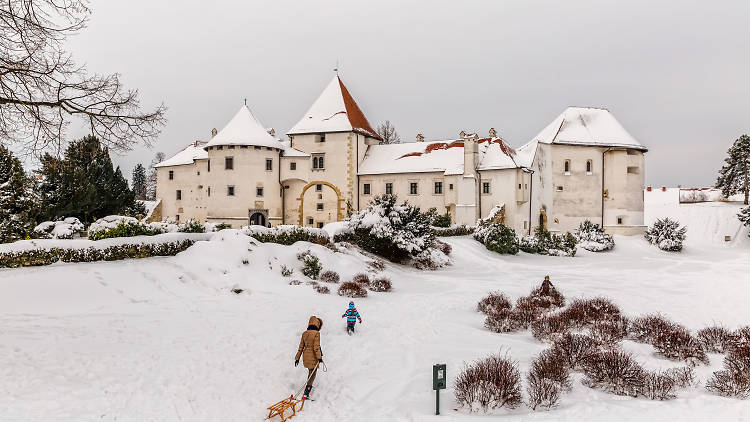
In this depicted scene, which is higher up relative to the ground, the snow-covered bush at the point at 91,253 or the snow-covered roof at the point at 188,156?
the snow-covered roof at the point at 188,156

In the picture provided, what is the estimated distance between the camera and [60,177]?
101 feet

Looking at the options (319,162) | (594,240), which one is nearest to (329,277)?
(319,162)

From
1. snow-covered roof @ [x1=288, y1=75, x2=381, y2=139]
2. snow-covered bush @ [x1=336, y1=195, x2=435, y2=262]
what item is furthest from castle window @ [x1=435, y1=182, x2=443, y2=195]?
snow-covered bush @ [x1=336, y1=195, x2=435, y2=262]

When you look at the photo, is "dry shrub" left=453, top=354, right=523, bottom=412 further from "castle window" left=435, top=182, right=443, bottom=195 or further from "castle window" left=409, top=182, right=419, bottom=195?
"castle window" left=409, top=182, right=419, bottom=195

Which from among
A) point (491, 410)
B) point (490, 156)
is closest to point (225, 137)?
point (490, 156)

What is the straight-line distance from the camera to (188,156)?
154 ft

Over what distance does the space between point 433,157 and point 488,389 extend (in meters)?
35.1

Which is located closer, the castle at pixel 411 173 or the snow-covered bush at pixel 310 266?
the snow-covered bush at pixel 310 266

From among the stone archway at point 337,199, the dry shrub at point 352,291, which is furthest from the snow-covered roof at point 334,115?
the dry shrub at point 352,291

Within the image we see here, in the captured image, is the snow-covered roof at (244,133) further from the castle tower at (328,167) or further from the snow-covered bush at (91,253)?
the snow-covered bush at (91,253)

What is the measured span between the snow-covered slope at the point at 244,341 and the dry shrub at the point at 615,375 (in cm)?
30

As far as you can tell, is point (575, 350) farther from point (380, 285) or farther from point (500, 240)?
point (500, 240)

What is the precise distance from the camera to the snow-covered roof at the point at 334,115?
41.2 metres

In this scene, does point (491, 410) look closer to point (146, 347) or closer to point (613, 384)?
point (613, 384)
